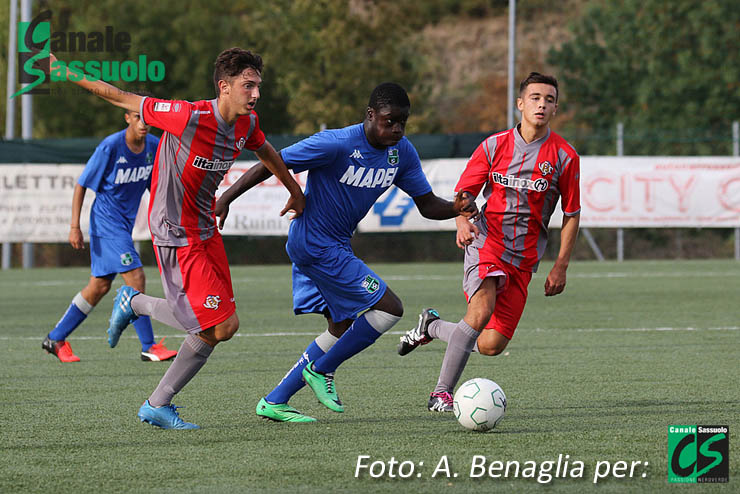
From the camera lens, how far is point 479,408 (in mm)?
5266

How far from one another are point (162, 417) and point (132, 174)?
3.51 meters

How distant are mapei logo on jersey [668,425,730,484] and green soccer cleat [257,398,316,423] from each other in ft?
6.58

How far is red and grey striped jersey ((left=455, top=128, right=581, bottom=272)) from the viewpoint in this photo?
20.0ft

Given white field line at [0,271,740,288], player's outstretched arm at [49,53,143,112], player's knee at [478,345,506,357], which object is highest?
player's outstretched arm at [49,53,143,112]

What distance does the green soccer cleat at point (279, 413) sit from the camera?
18.4ft

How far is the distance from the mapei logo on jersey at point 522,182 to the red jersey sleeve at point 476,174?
65mm

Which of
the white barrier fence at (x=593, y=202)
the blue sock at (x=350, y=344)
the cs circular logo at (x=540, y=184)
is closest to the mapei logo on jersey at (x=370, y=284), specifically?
the blue sock at (x=350, y=344)

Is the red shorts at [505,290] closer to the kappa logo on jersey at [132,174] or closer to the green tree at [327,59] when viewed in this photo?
the kappa logo on jersey at [132,174]

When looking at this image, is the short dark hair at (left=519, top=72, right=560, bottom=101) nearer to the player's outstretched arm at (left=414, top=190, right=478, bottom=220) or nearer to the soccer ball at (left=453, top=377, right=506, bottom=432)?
the player's outstretched arm at (left=414, top=190, right=478, bottom=220)

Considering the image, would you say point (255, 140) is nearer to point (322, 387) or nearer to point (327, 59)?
point (322, 387)

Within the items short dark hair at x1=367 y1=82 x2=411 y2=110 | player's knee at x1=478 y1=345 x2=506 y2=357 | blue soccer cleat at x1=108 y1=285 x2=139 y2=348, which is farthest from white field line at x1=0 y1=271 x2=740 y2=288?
short dark hair at x1=367 y1=82 x2=411 y2=110

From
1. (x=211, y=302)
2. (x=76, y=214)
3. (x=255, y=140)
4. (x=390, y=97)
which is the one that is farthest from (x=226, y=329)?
(x=76, y=214)

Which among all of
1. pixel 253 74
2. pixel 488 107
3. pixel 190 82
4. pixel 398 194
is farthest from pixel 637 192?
pixel 488 107

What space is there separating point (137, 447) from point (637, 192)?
1442 centimetres
